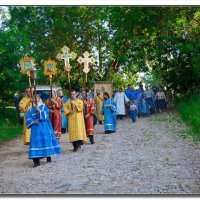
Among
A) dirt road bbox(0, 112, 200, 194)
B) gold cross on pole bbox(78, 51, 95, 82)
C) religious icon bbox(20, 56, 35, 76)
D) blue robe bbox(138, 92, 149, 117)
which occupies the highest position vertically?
gold cross on pole bbox(78, 51, 95, 82)

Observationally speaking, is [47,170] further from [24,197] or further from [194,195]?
[194,195]

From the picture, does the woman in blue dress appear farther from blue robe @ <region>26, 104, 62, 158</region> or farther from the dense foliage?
the dense foliage

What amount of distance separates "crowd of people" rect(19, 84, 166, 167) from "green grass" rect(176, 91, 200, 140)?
182 cm

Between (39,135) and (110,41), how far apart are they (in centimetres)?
286

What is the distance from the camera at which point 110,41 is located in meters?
10.5

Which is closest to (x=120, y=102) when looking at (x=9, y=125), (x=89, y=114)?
(x=89, y=114)

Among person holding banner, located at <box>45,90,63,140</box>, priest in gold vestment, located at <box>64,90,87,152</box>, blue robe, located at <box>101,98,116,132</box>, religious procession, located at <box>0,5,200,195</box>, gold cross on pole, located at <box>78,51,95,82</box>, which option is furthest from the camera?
blue robe, located at <box>101,98,116,132</box>

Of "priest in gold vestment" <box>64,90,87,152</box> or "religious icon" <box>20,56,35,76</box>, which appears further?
"priest in gold vestment" <box>64,90,87,152</box>

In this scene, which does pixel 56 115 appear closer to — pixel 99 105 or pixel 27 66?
pixel 27 66

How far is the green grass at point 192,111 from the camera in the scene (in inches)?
398

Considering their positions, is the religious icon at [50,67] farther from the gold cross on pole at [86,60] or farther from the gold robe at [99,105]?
the gold robe at [99,105]

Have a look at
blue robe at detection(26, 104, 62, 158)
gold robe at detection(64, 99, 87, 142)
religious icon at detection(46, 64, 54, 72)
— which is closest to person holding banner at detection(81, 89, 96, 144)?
gold robe at detection(64, 99, 87, 142)

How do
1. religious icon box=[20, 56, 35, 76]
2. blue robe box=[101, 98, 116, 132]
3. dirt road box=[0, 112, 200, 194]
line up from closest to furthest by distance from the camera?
dirt road box=[0, 112, 200, 194] < religious icon box=[20, 56, 35, 76] < blue robe box=[101, 98, 116, 132]

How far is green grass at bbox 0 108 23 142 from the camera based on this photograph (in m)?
9.50
